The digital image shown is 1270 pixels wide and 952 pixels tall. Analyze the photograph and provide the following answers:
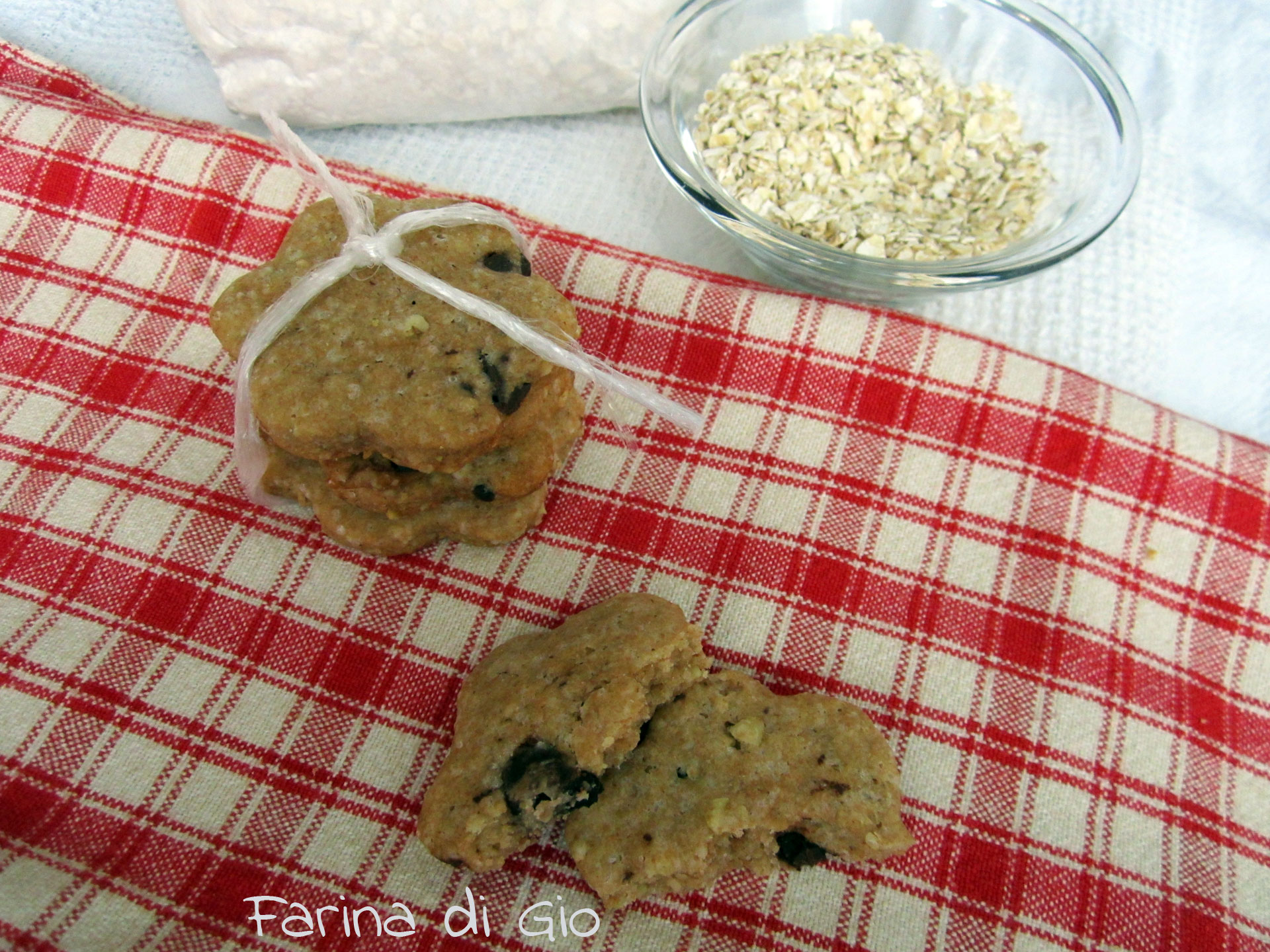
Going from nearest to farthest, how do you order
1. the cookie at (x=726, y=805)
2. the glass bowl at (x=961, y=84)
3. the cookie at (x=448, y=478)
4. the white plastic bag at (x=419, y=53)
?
the cookie at (x=726, y=805)
the cookie at (x=448, y=478)
the glass bowl at (x=961, y=84)
the white plastic bag at (x=419, y=53)

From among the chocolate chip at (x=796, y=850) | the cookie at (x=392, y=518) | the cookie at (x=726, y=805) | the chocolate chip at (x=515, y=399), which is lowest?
the chocolate chip at (x=796, y=850)

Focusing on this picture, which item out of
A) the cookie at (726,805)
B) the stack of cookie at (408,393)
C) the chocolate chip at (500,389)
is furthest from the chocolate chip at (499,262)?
the cookie at (726,805)

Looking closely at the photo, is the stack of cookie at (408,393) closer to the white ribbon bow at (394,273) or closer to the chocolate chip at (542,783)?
the white ribbon bow at (394,273)

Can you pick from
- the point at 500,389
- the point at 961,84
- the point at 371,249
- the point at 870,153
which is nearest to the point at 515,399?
the point at 500,389

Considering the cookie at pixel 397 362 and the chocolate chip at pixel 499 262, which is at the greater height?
the chocolate chip at pixel 499 262

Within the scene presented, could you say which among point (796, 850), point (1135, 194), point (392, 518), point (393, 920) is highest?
point (1135, 194)

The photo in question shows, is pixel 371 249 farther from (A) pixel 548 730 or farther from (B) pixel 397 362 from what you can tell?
(A) pixel 548 730

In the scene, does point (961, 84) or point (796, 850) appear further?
point (961, 84)
